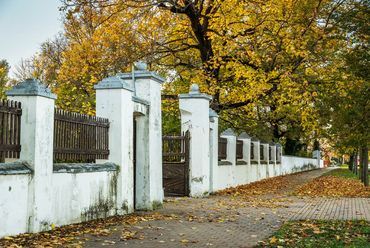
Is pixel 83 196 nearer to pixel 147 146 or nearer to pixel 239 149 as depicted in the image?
pixel 147 146

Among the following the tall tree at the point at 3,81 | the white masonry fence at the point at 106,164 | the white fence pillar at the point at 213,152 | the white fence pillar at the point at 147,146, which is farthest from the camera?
the tall tree at the point at 3,81

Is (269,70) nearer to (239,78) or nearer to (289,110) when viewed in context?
(239,78)

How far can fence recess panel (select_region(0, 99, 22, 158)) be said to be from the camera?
23.1 feet

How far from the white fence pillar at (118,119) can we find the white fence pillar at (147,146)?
0.98 meters

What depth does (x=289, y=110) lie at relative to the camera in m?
26.3

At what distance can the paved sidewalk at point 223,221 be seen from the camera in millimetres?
7074

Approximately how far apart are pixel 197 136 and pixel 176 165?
1.21 m

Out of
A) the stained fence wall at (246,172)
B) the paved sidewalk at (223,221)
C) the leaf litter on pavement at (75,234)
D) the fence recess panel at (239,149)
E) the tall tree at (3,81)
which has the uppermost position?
the tall tree at (3,81)

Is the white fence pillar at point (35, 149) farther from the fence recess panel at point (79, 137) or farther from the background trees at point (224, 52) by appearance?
the background trees at point (224, 52)

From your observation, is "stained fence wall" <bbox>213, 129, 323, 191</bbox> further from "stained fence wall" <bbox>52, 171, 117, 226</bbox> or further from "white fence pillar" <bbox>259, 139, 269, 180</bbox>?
"stained fence wall" <bbox>52, 171, 117, 226</bbox>

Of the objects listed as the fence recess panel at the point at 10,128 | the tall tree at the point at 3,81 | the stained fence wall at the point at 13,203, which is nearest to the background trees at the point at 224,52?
the tall tree at the point at 3,81

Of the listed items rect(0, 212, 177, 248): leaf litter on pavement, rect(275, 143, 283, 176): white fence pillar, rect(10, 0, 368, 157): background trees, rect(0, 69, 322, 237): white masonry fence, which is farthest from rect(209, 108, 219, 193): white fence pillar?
rect(275, 143, 283, 176): white fence pillar

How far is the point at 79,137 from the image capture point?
30.1 feet

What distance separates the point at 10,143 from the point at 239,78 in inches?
631
